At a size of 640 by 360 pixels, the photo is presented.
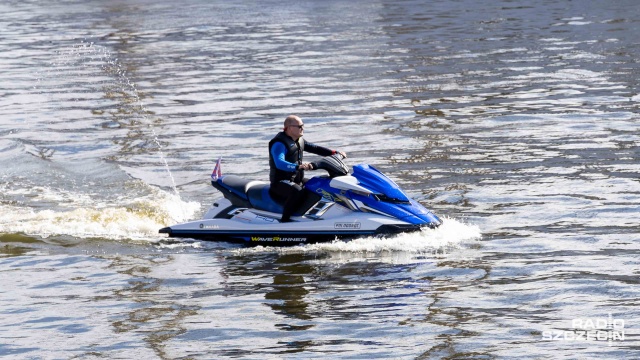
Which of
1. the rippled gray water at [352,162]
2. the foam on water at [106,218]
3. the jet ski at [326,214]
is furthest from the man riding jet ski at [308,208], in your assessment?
the foam on water at [106,218]

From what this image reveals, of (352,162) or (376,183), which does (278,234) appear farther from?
(352,162)

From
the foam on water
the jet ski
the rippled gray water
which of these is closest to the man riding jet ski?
the jet ski

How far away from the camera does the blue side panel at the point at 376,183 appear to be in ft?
53.0

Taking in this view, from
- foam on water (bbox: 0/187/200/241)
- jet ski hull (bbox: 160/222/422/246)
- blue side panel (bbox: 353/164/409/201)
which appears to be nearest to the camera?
jet ski hull (bbox: 160/222/422/246)

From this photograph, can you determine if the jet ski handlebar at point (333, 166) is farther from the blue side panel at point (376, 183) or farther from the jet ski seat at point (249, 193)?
the jet ski seat at point (249, 193)

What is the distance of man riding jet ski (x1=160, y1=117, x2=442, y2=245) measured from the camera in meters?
16.0

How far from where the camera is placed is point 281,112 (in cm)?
2945

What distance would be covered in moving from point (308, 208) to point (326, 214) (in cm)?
32

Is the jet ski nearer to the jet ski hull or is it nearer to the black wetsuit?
the jet ski hull

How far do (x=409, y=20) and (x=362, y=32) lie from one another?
5.09 metres

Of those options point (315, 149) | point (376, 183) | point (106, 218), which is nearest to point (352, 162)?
point (315, 149)

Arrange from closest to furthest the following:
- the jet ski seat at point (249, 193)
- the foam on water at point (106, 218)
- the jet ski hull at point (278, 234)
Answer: the jet ski hull at point (278, 234), the jet ski seat at point (249, 193), the foam on water at point (106, 218)

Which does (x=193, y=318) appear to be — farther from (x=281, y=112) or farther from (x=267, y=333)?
(x=281, y=112)

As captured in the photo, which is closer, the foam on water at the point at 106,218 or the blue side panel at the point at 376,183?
the blue side panel at the point at 376,183
